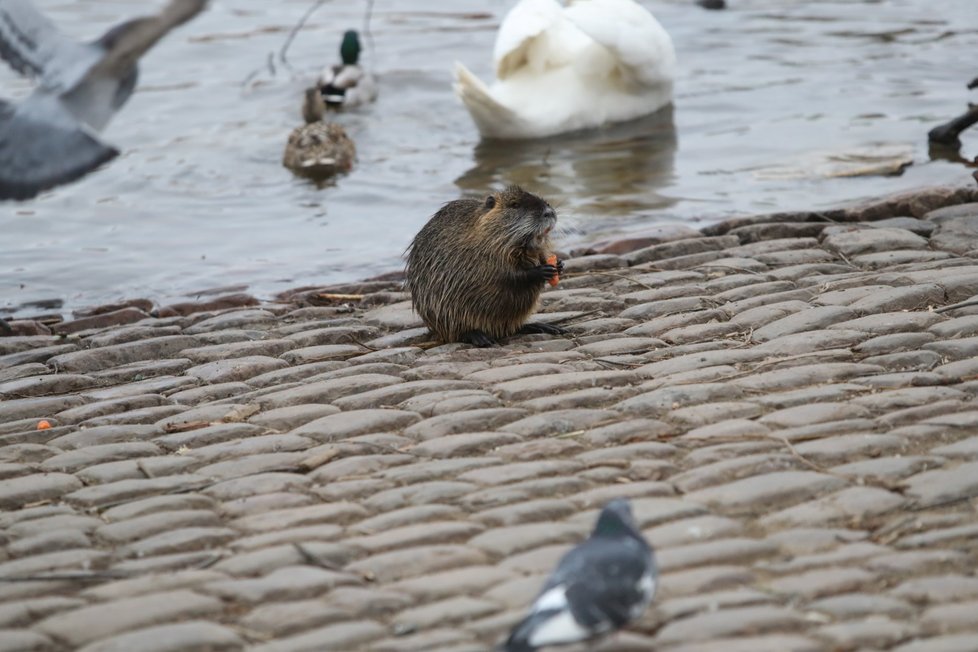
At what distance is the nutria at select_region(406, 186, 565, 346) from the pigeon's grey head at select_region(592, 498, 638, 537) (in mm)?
A: 2831

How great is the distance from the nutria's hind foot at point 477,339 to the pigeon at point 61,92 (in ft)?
7.16

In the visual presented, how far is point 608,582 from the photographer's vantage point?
332cm


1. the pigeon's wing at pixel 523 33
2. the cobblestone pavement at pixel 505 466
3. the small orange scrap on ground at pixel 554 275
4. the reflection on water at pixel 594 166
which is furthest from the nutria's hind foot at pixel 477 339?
the pigeon's wing at pixel 523 33

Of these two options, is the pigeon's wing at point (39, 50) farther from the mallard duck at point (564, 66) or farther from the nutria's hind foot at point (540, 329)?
the mallard duck at point (564, 66)

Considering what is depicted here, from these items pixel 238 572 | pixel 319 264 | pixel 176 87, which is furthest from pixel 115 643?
pixel 176 87

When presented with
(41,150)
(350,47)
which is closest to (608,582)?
(41,150)

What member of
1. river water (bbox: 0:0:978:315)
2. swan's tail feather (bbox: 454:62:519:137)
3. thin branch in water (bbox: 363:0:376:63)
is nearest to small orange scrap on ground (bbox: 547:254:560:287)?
river water (bbox: 0:0:978:315)

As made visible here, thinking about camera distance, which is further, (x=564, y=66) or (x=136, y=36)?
(x=564, y=66)

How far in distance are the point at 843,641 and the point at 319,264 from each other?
6102 mm

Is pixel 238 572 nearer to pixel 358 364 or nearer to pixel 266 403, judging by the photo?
pixel 266 403

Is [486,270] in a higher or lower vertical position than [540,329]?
higher

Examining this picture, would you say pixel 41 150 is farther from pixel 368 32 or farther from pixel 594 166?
pixel 368 32

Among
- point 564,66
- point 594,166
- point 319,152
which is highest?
point 564,66

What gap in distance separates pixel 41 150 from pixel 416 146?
538 centimetres
